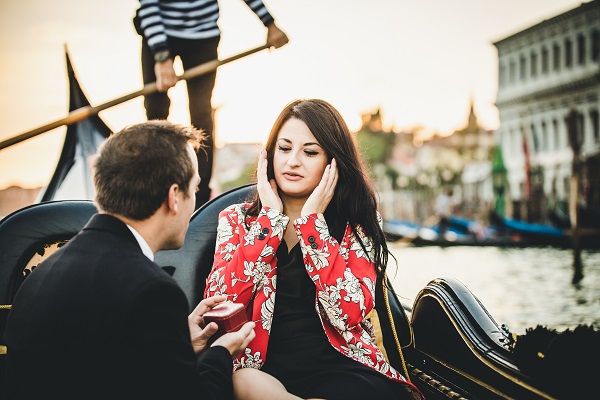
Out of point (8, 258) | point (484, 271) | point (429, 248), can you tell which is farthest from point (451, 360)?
point (429, 248)

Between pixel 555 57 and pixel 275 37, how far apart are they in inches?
1382

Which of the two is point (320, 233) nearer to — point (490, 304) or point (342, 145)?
point (342, 145)

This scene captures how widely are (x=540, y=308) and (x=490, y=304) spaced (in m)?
0.68

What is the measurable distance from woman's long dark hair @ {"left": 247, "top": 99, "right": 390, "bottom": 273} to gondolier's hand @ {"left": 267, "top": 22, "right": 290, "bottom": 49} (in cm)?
93

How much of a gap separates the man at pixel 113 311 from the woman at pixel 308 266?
1.65 ft

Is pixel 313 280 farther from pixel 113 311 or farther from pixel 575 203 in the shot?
pixel 575 203

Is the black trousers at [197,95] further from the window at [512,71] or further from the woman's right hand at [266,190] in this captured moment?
the window at [512,71]

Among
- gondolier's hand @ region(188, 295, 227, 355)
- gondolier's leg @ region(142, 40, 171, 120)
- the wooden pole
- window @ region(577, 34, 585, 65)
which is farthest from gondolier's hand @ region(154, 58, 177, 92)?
window @ region(577, 34, 585, 65)

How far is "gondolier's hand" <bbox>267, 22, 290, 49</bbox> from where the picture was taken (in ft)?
10.0

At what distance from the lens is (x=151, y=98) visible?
292 cm

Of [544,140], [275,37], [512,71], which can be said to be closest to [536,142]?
[544,140]

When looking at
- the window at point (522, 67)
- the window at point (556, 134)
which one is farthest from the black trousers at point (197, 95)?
the window at point (522, 67)

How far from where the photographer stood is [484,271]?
1348 cm

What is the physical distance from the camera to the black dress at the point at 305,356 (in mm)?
1762
